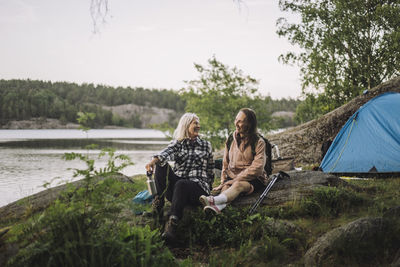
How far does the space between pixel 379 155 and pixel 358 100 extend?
10.3 ft

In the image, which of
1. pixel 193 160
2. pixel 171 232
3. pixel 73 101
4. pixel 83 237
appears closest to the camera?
pixel 83 237

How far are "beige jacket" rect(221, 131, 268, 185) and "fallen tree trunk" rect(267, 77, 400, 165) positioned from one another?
21.0ft

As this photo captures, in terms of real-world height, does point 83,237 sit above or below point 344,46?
below

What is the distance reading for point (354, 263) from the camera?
9.65 feet

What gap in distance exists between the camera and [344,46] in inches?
746

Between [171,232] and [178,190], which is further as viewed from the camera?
[178,190]

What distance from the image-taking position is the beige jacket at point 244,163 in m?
4.81

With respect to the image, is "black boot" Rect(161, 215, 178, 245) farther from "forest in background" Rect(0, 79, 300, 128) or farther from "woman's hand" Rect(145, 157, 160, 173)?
"forest in background" Rect(0, 79, 300, 128)

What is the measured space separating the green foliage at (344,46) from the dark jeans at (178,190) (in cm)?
1676

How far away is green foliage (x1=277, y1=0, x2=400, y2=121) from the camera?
17828mm

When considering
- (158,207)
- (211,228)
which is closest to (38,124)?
(158,207)

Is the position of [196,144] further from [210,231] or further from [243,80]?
[243,80]

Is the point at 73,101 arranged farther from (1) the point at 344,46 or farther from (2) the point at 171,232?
(2) the point at 171,232

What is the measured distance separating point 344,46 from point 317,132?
34.3 feet
